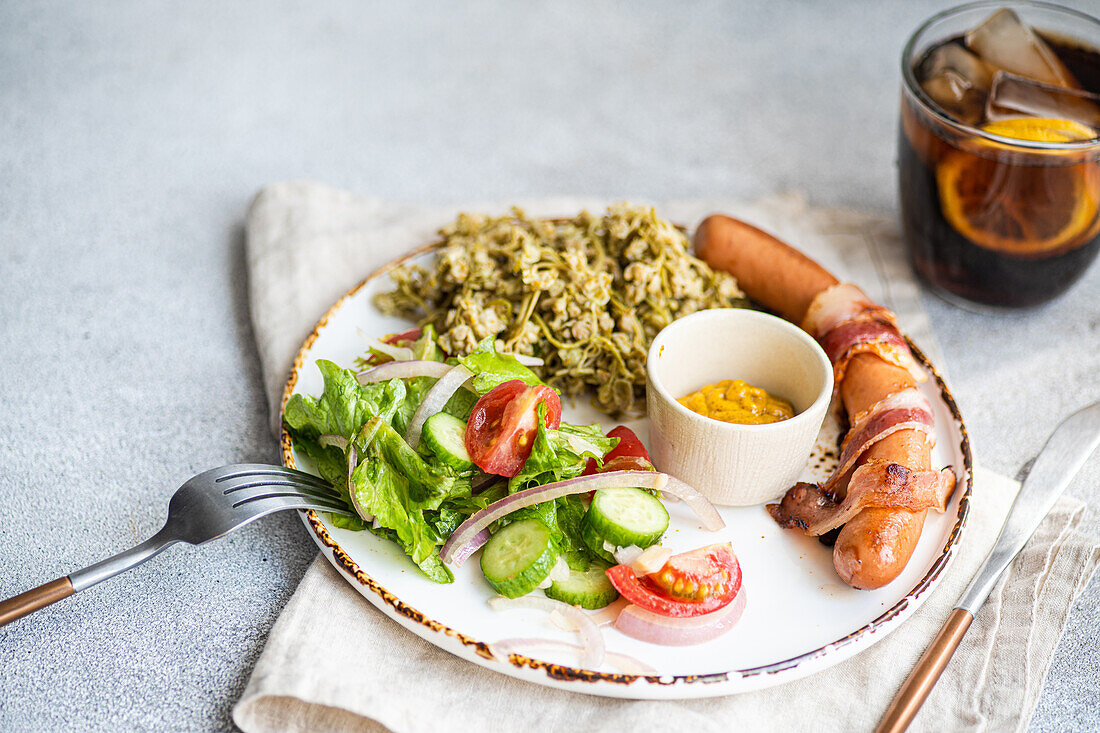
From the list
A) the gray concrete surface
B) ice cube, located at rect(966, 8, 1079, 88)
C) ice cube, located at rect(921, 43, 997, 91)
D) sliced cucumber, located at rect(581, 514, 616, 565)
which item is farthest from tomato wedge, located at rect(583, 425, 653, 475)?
ice cube, located at rect(966, 8, 1079, 88)

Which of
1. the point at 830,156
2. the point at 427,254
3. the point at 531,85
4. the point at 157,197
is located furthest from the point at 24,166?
the point at 830,156

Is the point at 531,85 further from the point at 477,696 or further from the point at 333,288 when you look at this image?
the point at 477,696

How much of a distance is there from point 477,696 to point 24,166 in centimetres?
343

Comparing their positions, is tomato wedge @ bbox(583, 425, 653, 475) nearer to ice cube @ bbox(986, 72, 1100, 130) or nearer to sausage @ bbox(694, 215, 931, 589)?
sausage @ bbox(694, 215, 931, 589)

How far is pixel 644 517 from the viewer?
2402 millimetres

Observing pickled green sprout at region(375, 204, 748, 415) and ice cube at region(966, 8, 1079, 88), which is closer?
pickled green sprout at region(375, 204, 748, 415)

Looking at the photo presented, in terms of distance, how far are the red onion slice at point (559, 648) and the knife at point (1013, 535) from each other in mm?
569

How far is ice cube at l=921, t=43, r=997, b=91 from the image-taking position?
3.57 m

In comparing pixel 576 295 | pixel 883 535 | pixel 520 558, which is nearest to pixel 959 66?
pixel 576 295

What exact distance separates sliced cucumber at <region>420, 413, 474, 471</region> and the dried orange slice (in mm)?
2056

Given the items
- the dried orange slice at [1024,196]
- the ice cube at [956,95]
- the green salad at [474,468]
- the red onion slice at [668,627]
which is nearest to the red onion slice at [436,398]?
the green salad at [474,468]

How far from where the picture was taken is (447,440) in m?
2.48

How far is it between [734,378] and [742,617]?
0.83 meters

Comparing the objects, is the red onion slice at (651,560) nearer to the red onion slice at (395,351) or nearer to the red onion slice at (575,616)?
the red onion slice at (575,616)
